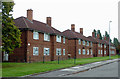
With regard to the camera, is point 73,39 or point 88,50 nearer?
point 73,39

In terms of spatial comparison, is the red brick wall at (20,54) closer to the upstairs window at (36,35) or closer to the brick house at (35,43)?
the brick house at (35,43)

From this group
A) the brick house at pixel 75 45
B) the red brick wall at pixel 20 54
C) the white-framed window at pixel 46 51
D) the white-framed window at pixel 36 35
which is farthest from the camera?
the brick house at pixel 75 45

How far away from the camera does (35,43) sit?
3325 centimetres

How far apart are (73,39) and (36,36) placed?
19.5m

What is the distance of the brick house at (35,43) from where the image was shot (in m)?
31.5

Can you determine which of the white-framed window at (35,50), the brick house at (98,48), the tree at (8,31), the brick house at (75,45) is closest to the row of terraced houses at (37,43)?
the white-framed window at (35,50)

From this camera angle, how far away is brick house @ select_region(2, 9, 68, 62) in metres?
31.5

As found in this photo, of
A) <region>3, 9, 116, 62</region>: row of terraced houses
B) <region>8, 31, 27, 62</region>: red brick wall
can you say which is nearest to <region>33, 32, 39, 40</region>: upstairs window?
<region>3, 9, 116, 62</region>: row of terraced houses

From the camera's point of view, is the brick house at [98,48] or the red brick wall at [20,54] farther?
the brick house at [98,48]

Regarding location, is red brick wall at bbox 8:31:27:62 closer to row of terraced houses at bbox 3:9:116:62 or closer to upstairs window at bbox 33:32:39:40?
row of terraced houses at bbox 3:9:116:62

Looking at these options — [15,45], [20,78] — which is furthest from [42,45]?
[20,78]

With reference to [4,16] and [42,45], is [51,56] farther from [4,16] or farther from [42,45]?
[4,16]

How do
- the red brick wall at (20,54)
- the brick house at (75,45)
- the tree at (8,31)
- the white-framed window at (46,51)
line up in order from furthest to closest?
the brick house at (75,45), the white-framed window at (46,51), the red brick wall at (20,54), the tree at (8,31)

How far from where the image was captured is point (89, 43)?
204 ft
